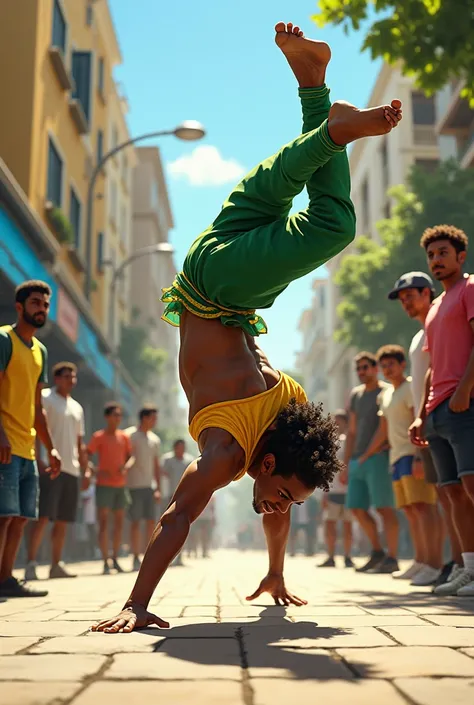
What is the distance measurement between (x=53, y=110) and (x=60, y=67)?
753 millimetres

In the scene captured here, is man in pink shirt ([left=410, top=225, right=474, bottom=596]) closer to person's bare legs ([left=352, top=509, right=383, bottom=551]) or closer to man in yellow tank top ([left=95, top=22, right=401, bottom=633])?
man in yellow tank top ([left=95, top=22, right=401, bottom=633])

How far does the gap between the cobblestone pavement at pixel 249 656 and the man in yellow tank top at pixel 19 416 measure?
1.10 meters

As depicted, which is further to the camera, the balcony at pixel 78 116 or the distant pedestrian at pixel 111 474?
the balcony at pixel 78 116

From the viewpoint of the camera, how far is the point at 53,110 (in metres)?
15.2

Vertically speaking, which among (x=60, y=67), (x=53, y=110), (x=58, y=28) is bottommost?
(x=53, y=110)

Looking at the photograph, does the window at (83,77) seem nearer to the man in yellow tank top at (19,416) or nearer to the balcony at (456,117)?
the balcony at (456,117)

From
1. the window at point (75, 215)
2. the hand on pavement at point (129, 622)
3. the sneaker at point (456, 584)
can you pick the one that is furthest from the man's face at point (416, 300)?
the window at point (75, 215)

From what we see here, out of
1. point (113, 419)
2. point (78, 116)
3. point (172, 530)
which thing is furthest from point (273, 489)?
point (78, 116)

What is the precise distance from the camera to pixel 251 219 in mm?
3445

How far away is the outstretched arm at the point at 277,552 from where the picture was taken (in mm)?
4215

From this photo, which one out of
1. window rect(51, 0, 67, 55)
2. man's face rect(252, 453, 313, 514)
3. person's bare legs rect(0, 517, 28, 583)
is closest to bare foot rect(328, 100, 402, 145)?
man's face rect(252, 453, 313, 514)

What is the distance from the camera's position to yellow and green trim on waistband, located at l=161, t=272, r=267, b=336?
355 centimetres

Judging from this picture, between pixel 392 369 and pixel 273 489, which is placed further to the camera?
pixel 392 369

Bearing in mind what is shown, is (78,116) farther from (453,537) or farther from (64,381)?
(453,537)
